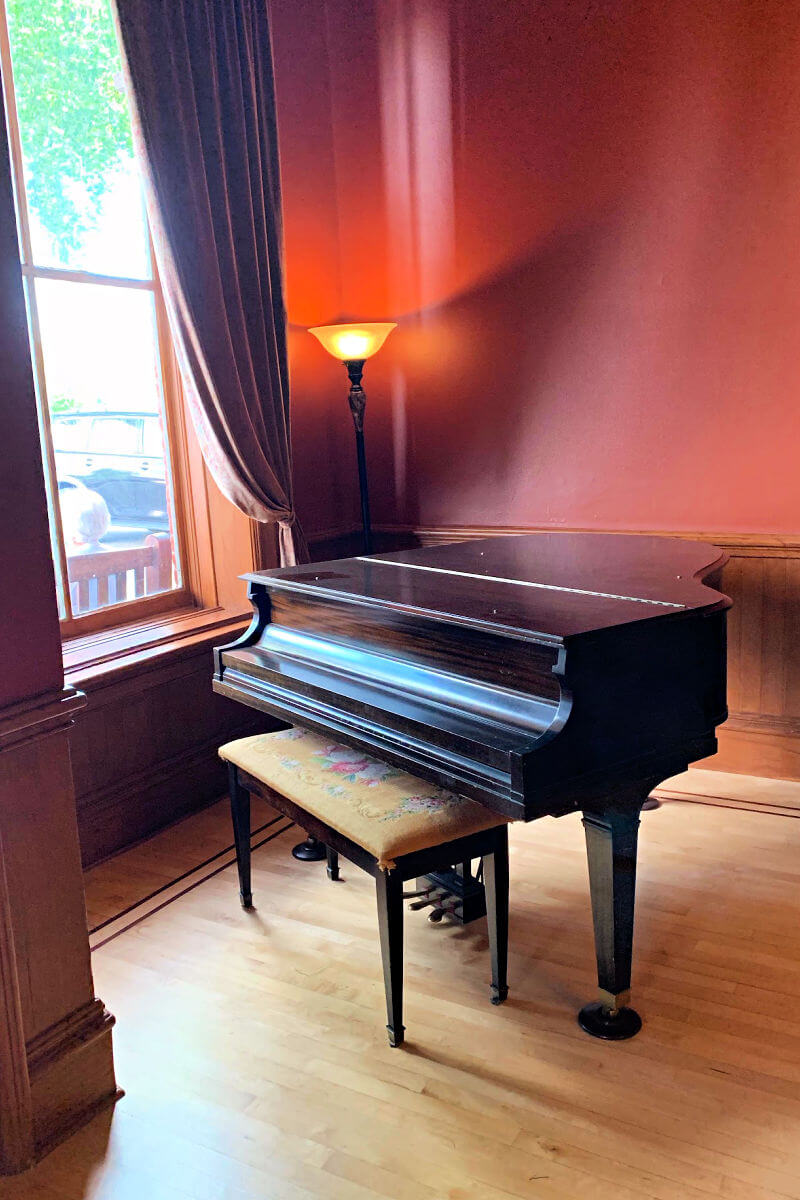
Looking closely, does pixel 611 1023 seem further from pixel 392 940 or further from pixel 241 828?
pixel 241 828

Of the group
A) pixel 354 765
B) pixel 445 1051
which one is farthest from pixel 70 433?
pixel 445 1051

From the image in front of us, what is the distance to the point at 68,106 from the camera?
3.04 meters

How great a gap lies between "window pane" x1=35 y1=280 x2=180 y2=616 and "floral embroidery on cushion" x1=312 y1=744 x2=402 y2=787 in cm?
125

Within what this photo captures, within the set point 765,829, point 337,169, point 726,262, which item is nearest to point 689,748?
point 765,829

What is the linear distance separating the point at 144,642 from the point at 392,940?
163 centimetres

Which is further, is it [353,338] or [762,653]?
[353,338]

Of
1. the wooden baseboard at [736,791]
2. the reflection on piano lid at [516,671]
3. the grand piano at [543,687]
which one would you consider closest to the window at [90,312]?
the reflection on piano lid at [516,671]

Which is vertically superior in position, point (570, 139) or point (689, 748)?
point (570, 139)

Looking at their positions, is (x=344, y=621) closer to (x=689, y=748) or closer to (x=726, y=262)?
(x=689, y=748)

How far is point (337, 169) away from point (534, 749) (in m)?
3.14

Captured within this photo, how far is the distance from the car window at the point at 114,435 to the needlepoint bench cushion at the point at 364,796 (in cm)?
128

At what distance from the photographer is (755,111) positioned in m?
3.15

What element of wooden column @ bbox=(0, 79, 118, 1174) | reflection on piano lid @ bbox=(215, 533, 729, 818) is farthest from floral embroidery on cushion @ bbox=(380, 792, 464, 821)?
wooden column @ bbox=(0, 79, 118, 1174)

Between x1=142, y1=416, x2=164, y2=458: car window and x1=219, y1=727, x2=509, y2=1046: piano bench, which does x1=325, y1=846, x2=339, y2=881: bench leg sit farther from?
x1=142, y1=416, x2=164, y2=458: car window
